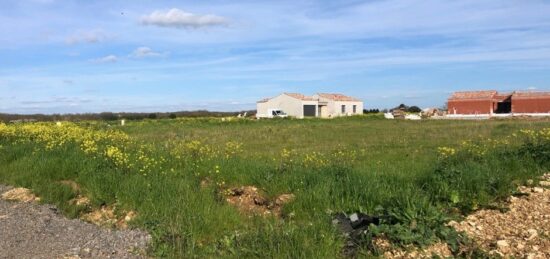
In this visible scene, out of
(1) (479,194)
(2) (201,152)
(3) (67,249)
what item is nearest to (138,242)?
(3) (67,249)

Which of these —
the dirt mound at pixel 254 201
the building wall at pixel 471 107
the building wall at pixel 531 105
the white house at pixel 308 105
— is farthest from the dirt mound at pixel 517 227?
the white house at pixel 308 105

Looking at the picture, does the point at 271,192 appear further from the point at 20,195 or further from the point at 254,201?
the point at 20,195

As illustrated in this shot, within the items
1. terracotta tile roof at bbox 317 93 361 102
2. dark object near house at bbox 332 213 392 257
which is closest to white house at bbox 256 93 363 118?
terracotta tile roof at bbox 317 93 361 102

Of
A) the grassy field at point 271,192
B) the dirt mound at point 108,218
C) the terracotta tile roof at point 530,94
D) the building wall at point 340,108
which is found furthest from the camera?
the building wall at point 340,108

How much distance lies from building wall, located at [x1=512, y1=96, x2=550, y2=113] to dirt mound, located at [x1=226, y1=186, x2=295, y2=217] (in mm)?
61686

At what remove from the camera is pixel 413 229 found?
5613 millimetres

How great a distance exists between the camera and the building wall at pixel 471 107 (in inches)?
2601

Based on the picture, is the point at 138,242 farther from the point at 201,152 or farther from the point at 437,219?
the point at 201,152

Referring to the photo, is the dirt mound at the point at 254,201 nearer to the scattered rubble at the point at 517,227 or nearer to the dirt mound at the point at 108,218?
the dirt mound at the point at 108,218

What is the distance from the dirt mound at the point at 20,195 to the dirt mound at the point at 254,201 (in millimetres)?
3733

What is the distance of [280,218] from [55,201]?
14.1 feet

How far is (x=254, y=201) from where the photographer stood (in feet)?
27.9

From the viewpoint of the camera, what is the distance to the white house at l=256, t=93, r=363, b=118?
255ft

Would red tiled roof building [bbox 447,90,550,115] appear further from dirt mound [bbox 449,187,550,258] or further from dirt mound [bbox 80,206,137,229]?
dirt mound [bbox 80,206,137,229]
